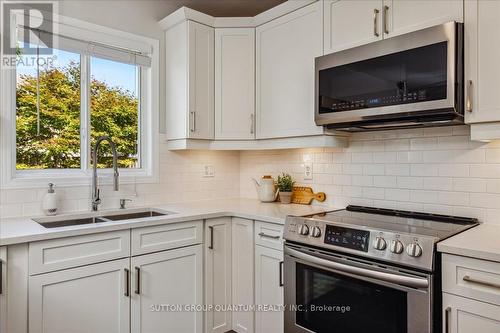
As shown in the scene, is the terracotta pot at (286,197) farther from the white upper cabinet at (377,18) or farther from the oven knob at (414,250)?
the oven knob at (414,250)

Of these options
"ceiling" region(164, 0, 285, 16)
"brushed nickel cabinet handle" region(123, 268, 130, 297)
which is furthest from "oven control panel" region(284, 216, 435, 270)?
"ceiling" region(164, 0, 285, 16)

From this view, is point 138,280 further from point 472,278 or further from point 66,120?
point 472,278

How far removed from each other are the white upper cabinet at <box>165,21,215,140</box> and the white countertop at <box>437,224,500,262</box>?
1.78m

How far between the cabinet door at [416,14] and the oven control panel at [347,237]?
43.4 inches

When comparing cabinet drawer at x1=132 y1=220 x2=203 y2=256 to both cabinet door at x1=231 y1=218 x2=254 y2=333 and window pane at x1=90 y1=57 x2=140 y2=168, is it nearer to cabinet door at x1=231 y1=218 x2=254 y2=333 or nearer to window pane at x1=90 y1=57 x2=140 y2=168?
cabinet door at x1=231 y1=218 x2=254 y2=333

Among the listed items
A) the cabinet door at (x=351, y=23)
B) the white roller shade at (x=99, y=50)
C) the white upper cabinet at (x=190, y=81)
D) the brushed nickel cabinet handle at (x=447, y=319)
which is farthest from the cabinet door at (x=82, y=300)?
the cabinet door at (x=351, y=23)

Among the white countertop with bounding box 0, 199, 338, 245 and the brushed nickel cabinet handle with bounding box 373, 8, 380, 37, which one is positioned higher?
the brushed nickel cabinet handle with bounding box 373, 8, 380, 37

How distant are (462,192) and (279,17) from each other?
5.49 feet

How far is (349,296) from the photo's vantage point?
1685 millimetres

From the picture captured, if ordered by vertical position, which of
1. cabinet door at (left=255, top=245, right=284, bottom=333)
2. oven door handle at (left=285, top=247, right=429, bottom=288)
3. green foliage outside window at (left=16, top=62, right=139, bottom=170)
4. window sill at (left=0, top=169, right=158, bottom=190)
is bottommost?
cabinet door at (left=255, top=245, right=284, bottom=333)

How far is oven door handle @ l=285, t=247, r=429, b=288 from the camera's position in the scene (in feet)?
4.71

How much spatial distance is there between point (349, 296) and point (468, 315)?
509 millimetres

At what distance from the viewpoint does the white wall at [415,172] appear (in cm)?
184

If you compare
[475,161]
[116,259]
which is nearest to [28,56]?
[116,259]
